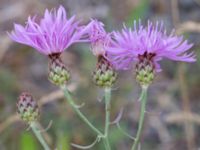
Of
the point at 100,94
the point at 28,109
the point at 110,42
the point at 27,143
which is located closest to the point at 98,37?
the point at 110,42

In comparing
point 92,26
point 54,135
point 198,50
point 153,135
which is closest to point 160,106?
point 153,135

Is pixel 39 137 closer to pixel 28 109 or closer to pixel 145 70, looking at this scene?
pixel 28 109

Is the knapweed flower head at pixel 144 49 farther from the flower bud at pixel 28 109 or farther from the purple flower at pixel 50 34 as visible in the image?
the flower bud at pixel 28 109

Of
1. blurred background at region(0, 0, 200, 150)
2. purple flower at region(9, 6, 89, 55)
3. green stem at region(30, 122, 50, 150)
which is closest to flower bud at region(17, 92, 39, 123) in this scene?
green stem at region(30, 122, 50, 150)

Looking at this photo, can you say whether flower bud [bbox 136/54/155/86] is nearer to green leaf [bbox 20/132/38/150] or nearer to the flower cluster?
the flower cluster

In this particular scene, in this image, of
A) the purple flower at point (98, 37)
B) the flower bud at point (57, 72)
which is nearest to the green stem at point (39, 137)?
the flower bud at point (57, 72)

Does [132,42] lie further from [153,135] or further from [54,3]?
[54,3]
